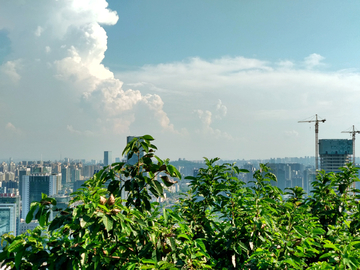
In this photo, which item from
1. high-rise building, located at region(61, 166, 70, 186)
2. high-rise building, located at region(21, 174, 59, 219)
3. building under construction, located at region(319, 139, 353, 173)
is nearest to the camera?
building under construction, located at region(319, 139, 353, 173)

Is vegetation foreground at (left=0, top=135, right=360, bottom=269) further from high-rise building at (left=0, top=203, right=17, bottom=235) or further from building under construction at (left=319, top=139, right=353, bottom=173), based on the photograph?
building under construction at (left=319, top=139, right=353, bottom=173)

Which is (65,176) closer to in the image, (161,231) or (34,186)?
(34,186)

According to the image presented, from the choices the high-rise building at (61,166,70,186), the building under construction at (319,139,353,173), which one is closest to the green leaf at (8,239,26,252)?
the building under construction at (319,139,353,173)

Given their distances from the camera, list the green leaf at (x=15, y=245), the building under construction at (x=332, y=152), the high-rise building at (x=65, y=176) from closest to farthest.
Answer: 1. the green leaf at (x=15, y=245)
2. the building under construction at (x=332, y=152)
3. the high-rise building at (x=65, y=176)

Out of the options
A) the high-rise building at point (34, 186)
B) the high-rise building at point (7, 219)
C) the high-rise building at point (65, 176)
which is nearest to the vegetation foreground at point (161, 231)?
the high-rise building at point (7, 219)

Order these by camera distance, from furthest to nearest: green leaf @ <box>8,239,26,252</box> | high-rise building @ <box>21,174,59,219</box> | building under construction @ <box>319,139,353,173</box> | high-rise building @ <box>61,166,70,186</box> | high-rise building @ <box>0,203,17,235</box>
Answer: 1. high-rise building @ <box>61,166,70,186</box>
2. high-rise building @ <box>21,174,59,219</box>
3. building under construction @ <box>319,139,353,173</box>
4. high-rise building @ <box>0,203,17,235</box>
5. green leaf @ <box>8,239,26,252</box>

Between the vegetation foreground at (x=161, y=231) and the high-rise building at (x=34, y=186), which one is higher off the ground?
the vegetation foreground at (x=161, y=231)

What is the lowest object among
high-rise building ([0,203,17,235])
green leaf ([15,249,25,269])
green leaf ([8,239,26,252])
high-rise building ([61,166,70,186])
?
high-rise building ([0,203,17,235])

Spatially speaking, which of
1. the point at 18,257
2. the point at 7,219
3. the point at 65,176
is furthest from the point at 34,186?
the point at 18,257

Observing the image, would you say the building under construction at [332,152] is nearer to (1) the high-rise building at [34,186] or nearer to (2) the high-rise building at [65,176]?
(1) the high-rise building at [34,186]
